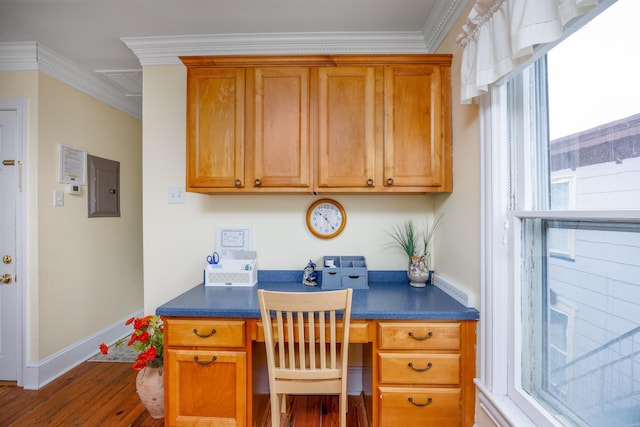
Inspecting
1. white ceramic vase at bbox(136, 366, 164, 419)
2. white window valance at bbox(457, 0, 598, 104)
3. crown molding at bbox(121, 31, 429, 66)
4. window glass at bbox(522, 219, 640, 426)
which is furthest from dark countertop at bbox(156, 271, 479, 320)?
crown molding at bbox(121, 31, 429, 66)

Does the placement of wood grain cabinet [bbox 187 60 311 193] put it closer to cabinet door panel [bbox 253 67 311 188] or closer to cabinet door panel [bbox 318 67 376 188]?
cabinet door panel [bbox 253 67 311 188]

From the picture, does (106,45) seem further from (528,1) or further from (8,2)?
(528,1)

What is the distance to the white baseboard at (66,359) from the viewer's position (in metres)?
2.22

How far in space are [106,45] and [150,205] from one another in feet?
4.07

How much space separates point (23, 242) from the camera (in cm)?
223

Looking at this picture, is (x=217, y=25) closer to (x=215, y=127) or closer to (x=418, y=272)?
(x=215, y=127)

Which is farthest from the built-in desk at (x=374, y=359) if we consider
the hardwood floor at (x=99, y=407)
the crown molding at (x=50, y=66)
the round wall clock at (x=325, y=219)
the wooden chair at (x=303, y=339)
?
the crown molding at (x=50, y=66)

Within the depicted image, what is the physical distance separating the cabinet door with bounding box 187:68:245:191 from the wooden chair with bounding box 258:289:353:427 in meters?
0.85

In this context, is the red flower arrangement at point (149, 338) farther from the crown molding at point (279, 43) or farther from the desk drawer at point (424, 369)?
the crown molding at point (279, 43)

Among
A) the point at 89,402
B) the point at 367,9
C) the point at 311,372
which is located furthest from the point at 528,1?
the point at 89,402

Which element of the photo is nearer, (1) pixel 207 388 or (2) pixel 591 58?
(2) pixel 591 58

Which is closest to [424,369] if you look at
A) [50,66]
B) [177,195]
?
[177,195]

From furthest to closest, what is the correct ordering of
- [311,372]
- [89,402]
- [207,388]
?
[89,402], [207,388], [311,372]

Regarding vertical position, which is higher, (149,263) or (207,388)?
(149,263)
